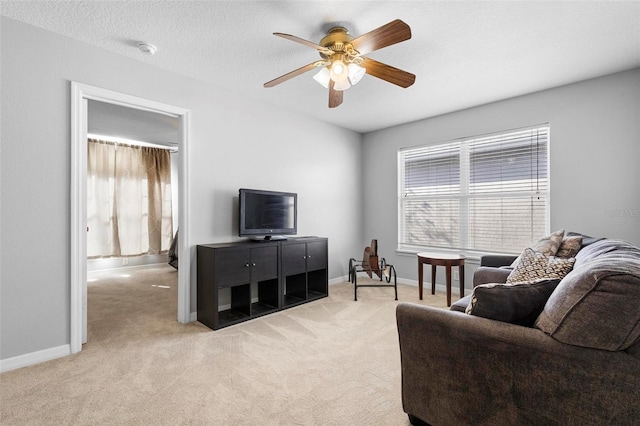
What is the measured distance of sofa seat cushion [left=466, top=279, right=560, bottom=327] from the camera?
1293 millimetres

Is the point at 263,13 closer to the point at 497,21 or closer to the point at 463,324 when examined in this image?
the point at 497,21

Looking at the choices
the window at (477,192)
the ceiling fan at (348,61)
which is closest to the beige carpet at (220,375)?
the window at (477,192)

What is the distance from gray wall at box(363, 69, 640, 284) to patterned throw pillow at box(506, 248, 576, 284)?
1.78 metres

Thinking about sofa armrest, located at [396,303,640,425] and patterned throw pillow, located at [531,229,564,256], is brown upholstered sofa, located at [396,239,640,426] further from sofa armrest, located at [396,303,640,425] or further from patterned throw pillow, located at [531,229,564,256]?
patterned throw pillow, located at [531,229,564,256]

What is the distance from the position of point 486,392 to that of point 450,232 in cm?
336

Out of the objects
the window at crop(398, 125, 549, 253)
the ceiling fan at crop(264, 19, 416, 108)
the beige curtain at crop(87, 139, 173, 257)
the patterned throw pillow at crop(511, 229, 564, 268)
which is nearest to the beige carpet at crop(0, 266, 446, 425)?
the patterned throw pillow at crop(511, 229, 564, 268)

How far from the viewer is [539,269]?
73.8 inches

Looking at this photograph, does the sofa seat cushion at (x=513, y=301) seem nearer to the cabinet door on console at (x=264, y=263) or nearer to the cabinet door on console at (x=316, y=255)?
the cabinet door on console at (x=264, y=263)

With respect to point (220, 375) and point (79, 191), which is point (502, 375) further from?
point (79, 191)

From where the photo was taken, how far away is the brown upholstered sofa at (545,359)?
1.01 metres

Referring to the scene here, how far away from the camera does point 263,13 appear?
211cm

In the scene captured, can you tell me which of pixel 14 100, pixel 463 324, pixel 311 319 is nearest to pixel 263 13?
A: pixel 14 100

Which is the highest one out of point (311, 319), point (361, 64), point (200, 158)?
point (361, 64)

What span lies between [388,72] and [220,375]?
2532mm
